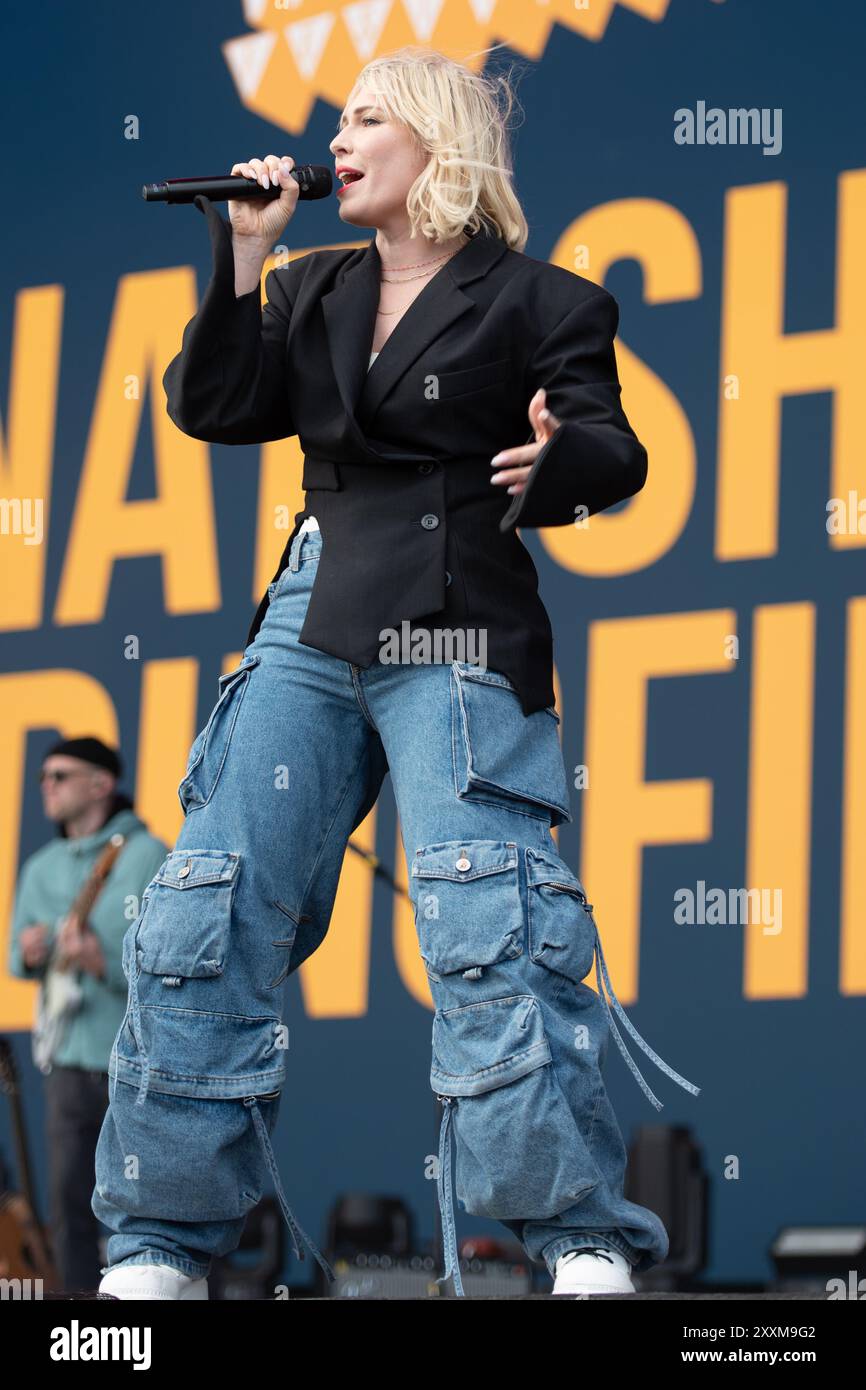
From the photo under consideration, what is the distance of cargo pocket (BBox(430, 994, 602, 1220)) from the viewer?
2.02 meters

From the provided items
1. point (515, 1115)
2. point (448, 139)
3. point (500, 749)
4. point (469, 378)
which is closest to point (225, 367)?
point (469, 378)

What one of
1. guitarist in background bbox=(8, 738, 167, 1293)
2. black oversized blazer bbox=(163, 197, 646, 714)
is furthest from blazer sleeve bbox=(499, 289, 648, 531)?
guitarist in background bbox=(8, 738, 167, 1293)

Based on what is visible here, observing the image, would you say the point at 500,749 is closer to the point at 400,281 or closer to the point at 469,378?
the point at 469,378

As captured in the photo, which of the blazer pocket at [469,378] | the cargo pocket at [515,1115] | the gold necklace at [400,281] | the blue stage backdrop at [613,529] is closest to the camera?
the cargo pocket at [515,1115]

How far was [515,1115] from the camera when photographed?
202 cm

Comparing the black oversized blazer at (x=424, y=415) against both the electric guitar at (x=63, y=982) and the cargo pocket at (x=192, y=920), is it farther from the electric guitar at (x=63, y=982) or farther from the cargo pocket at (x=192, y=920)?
the electric guitar at (x=63, y=982)

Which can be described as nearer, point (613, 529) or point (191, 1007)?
point (191, 1007)

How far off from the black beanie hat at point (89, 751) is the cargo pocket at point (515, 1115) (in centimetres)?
337

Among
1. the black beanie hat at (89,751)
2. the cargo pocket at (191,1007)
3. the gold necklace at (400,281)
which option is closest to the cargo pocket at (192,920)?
the cargo pocket at (191,1007)

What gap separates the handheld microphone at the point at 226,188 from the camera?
2.21 m

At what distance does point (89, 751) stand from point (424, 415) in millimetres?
3253

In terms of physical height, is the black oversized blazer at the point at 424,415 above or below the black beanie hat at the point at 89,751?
below

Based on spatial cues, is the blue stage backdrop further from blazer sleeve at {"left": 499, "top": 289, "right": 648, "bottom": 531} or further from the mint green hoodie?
blazer sleeve at {"left": 499, "top": 289, "right": 648, "bottom": 531}

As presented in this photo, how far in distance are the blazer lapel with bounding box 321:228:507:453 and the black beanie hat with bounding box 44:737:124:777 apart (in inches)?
123
